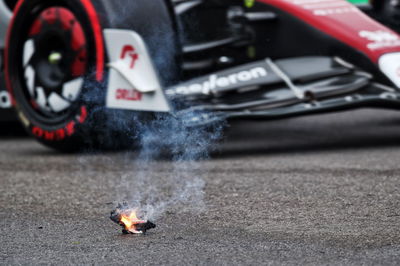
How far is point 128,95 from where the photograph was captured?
17.7 ft

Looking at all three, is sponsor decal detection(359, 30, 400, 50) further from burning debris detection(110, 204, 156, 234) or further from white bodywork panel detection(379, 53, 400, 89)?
burning debris detection(110, 204, 156, 234)

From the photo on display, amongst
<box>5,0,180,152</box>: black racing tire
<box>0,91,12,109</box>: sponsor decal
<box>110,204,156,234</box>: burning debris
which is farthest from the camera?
<box>0,91,12,109</box>: sponsor decal

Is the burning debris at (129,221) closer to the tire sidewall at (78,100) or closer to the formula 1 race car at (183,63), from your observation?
the formula 1 race car at (183,63)

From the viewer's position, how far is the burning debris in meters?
3.46

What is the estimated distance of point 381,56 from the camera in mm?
5434

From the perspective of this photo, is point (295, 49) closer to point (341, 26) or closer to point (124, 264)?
point (341, 26)

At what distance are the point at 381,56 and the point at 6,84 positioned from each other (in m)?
2.34

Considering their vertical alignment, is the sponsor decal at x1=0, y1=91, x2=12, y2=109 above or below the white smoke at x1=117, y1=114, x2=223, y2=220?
above

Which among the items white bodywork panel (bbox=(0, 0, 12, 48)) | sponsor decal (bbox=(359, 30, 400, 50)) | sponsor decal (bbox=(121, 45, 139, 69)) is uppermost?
white bodywork panel (bbox=(0, 0, 12, 48))

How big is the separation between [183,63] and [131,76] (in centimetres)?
64

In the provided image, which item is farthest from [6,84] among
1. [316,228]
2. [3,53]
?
[316,228]

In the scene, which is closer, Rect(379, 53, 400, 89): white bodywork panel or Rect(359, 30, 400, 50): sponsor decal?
Rect(379, 53, 400, 89): white bodywork panel

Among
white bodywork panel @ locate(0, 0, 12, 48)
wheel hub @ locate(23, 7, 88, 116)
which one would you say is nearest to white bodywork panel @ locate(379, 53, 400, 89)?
wheel hub @ locate(23, 7, 88, 116)

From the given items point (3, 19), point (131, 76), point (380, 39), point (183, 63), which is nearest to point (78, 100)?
point (131, 76)
